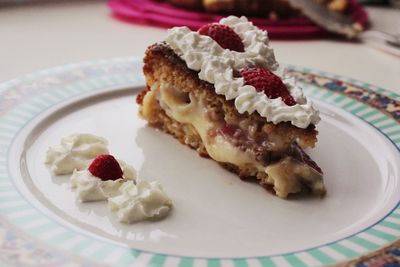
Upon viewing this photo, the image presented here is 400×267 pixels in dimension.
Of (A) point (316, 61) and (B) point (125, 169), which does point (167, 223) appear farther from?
(A) point (316, 61)

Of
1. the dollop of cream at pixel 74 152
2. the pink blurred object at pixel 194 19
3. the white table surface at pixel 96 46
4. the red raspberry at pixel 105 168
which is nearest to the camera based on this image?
the red raspberry at pixel 105 168

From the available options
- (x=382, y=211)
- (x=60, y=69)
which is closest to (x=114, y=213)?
(x=382, y=211)

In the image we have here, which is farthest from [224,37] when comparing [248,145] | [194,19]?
[194,19]

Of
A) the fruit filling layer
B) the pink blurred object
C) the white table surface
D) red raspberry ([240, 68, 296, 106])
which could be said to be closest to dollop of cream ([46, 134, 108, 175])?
the fruit filling layer

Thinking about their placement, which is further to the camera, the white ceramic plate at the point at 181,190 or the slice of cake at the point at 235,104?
the slice of cake at the point at 235,104

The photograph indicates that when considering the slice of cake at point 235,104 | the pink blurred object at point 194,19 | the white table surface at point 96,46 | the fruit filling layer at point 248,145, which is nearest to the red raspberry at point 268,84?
the slice of cake at point 235,104

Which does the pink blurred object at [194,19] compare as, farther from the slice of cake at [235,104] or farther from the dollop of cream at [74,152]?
the dollop of cream at [74,152]

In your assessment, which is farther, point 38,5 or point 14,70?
point 38,5
